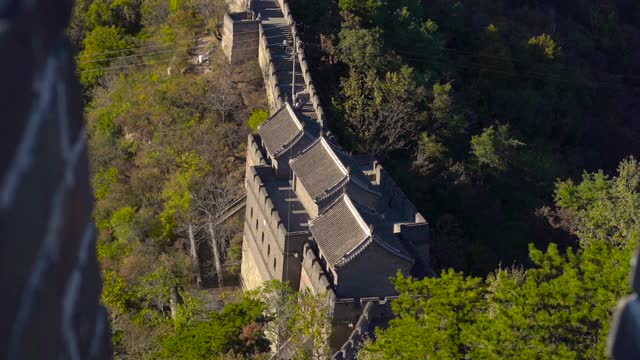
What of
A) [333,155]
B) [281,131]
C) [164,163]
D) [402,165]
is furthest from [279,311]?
[164,163]

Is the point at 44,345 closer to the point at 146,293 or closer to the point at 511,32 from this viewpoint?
the point at 146,293

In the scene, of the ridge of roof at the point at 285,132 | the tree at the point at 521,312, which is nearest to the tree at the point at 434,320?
the tree at the point at 521,312

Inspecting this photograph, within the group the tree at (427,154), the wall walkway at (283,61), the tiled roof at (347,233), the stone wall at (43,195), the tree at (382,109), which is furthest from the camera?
the tree at (427,154)

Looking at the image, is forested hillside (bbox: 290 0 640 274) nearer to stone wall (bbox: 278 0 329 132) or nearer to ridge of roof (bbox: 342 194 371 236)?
stone wall (bbox: 278 0 329 132)

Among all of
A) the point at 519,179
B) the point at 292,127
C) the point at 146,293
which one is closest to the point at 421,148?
the point at 519,179

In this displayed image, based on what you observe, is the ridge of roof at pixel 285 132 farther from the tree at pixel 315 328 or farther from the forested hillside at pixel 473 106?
the tree at pixel 315 328

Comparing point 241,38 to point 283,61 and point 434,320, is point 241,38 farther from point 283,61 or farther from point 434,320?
point 434,320

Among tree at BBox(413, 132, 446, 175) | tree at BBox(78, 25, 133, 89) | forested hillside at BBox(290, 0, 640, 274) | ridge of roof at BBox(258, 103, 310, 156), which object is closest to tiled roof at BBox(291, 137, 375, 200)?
ridge of roof at BBox(258, 103, 310, 156)
